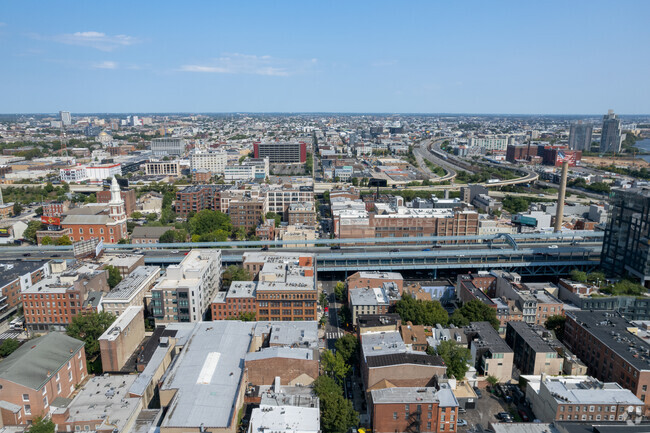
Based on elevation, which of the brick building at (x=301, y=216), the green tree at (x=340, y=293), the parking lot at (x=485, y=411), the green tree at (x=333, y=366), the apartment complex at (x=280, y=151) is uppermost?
the apartment complex at (x=280, y=151)

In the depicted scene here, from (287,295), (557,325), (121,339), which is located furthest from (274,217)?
(557,325)

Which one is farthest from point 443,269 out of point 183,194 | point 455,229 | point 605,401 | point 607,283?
point 183,194

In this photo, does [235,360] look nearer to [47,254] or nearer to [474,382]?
[474,382]

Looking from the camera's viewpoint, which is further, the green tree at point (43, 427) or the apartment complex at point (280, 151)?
the apartment complex at point (280, 151)

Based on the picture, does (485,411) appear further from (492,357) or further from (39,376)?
(39,376)

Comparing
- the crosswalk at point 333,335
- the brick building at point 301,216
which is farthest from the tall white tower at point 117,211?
the crosswalk at point 333,335

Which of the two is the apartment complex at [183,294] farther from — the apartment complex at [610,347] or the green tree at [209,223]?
the apartment complex at [610,347]

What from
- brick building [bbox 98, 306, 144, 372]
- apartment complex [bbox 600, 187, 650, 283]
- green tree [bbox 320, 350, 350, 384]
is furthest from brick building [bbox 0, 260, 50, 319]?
apartment complex [bbox 600, 187, 650, 283]
